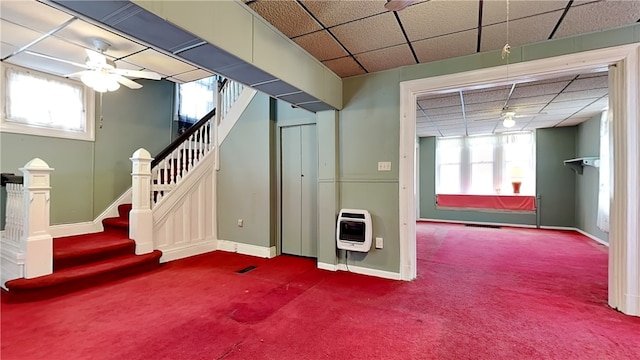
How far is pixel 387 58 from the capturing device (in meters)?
3.11

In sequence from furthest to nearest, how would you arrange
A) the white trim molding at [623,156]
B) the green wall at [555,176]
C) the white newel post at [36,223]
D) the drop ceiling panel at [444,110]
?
the green wall at [555,176] → the drop ceiling panel at [444,110] → the white newel post at [36,223] → the white trim molding at [623,156]

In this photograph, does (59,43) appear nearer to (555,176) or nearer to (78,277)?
(78,277)

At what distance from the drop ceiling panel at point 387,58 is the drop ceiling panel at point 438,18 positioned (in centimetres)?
30

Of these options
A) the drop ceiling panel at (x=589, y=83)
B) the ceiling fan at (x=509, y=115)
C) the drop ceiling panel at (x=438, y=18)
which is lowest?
the ceiling fan at (x=509, y=115)

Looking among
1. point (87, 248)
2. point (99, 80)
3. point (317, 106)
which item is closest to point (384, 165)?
point (317, 106)

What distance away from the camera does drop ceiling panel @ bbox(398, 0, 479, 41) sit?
215cm

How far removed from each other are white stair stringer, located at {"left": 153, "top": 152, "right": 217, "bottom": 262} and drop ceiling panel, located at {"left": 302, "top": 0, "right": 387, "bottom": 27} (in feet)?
10.6

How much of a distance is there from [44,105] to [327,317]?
4.91 m

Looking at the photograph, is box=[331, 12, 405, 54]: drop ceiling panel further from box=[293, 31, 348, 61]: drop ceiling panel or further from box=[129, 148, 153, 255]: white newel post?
box=[129, 148, 153, 255]: white newel post

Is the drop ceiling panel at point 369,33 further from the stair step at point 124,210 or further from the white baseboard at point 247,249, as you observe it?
the stair step at point 124,210

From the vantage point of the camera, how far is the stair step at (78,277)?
2.72 m

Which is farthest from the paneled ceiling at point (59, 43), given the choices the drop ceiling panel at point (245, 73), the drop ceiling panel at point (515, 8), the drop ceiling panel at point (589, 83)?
the drop ceiling panel at point (589, 83)

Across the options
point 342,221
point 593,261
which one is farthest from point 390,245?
point 593,261

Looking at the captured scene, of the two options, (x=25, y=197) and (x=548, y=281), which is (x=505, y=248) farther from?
(x=25, y=197)
